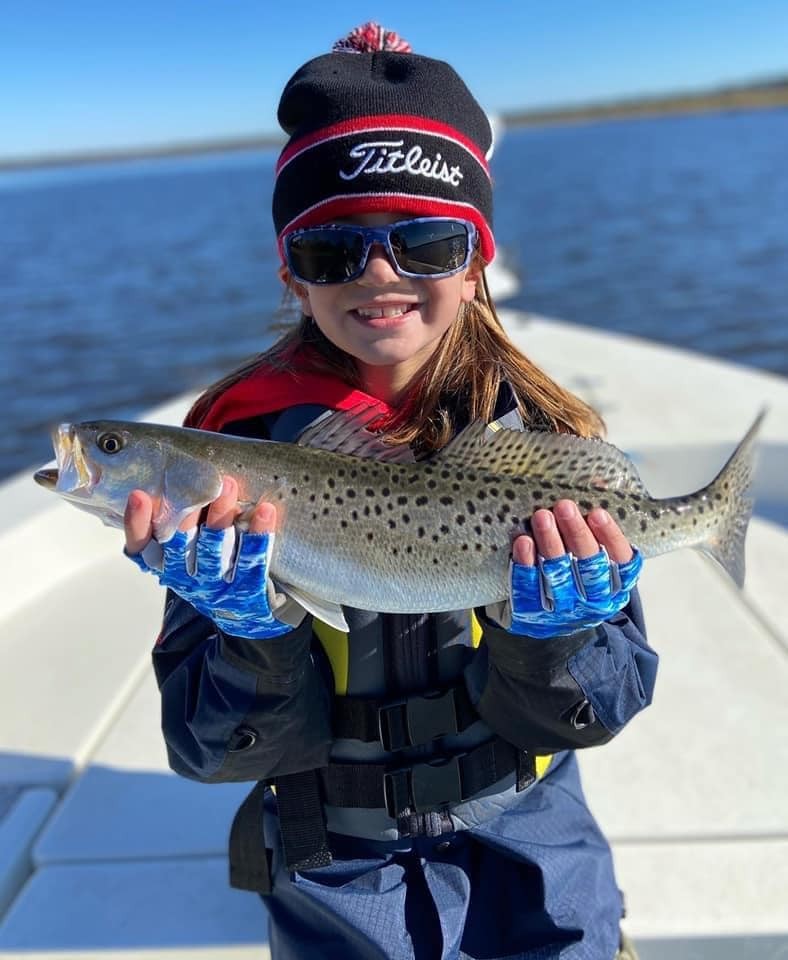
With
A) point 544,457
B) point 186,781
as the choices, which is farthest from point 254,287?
point 544,457

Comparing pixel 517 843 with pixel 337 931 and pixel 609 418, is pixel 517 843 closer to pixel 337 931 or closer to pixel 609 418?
pixel 337 931

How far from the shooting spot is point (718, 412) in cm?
708

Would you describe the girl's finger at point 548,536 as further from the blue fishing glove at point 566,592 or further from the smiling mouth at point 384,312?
the smiling mouth at point 384,312

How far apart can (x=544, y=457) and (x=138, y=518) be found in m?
1.09

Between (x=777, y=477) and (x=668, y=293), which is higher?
(x=777, y=477)

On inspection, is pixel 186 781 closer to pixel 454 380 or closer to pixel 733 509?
pixel 454 380

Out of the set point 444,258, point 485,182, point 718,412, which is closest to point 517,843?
point 444,258

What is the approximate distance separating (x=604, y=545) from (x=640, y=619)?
589 millimetres

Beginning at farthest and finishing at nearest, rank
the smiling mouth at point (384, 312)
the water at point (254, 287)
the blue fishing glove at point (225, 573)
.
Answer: the water at point (254, 287) → the smiling mouth at point (384, 312) → the blue fishing glove at point (225, 573)

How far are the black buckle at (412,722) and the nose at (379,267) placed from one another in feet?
3.99

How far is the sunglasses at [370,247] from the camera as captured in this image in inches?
95.3

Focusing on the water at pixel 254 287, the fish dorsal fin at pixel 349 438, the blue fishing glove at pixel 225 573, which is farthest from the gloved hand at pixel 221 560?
the water at pixel 254 287

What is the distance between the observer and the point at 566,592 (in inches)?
87.2

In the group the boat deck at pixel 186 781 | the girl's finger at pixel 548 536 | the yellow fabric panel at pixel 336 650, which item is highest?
the girl's finger at pixel 548 536
